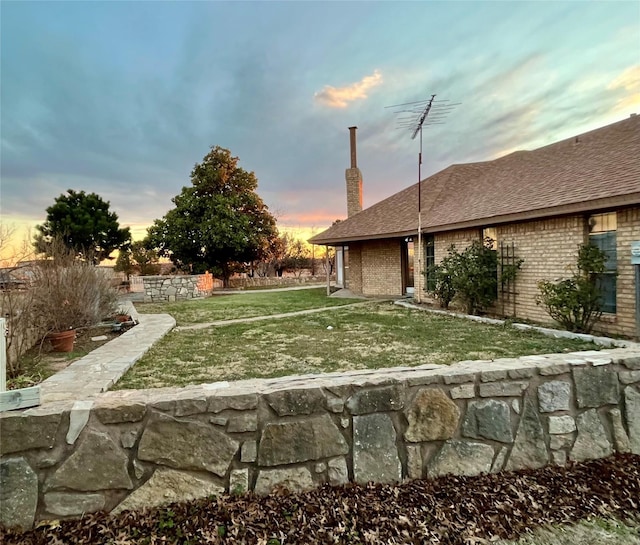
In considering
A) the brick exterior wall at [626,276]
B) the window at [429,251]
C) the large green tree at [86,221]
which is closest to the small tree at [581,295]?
the brick exterior wall at [626,276]

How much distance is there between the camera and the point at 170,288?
14.8 m

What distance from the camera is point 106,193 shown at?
2475cm

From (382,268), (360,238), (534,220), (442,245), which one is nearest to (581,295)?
(534,220)

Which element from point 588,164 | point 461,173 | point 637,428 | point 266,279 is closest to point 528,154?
point 461,173

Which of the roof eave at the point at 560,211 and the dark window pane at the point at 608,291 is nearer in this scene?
the roof eave at the point at 560,211

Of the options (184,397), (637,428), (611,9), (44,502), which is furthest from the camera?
(611,9)

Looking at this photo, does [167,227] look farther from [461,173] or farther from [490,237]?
[490,237]

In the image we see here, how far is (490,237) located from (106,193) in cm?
2468

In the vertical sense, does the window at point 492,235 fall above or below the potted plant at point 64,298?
above

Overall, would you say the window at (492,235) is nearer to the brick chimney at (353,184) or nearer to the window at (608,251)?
the window at (608,251)

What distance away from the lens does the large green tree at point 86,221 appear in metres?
23.6

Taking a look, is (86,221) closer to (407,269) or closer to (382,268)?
(382,268)

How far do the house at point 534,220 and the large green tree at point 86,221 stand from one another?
1790cm

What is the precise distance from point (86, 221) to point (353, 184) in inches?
701
